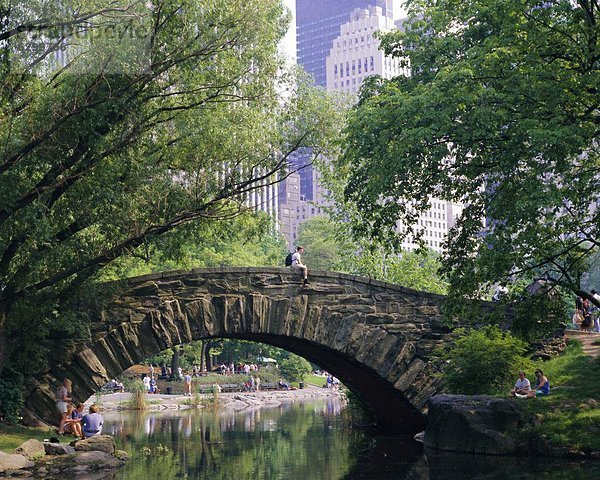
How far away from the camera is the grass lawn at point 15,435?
1952cm

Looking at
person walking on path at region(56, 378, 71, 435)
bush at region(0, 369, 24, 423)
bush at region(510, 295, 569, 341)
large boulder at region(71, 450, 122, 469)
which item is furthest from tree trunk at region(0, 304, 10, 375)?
bush at region(510, 295, 569, 341)

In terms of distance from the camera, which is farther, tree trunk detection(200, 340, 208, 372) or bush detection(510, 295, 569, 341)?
tree trunk detection(200, 340, 208, 372)

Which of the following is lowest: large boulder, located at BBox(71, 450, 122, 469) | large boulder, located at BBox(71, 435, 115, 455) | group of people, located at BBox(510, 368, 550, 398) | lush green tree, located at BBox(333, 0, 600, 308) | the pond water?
the pond water

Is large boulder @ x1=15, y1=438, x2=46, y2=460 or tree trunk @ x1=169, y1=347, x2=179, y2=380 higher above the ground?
tree trunk @ x1=169, y1=347, x2=179, y2=380

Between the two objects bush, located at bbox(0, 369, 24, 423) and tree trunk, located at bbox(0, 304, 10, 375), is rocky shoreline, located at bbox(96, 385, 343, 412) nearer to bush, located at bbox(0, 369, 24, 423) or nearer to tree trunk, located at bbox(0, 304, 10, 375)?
bush, located at bbox(0, 369, 24, 423)

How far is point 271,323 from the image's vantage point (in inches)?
957

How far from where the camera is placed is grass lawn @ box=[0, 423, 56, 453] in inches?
768

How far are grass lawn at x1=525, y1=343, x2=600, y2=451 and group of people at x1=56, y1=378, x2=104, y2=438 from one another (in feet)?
31.5

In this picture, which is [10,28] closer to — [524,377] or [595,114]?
[595,114]

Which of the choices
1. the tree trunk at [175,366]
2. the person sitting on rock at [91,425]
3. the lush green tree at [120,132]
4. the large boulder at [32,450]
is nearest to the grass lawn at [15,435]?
the large boulder at [32,450]

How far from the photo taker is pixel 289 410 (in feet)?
141

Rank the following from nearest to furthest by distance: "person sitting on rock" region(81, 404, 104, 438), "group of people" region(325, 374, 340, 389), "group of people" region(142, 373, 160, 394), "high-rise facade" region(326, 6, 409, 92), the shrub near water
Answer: "person sitting on rock" region(81, 404, 104, 438)
the shrub near water
"group of people" region(142, 373, 160, 394)
"group of people" region(325, 374, 340, 389)
"high-rise facade" region(326, 6, 409, 92)

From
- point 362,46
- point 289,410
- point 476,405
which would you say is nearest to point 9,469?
point 476,405

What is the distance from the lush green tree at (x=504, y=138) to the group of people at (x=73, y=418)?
7.76 metres
